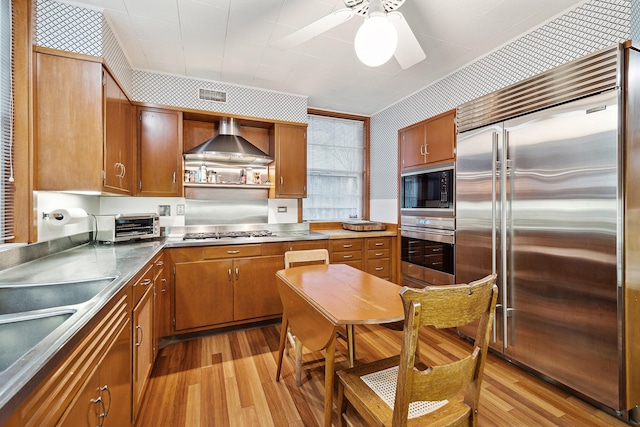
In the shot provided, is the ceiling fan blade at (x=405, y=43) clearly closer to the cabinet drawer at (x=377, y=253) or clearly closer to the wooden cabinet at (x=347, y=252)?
the wooden cabinet at (x=347, y=252)

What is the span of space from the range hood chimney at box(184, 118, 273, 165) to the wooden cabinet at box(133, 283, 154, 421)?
157 cm

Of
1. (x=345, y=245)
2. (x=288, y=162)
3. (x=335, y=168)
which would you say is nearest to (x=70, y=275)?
(x=288, y=162)

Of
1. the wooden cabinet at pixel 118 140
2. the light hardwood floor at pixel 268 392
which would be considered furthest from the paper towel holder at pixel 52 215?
the light hardwood floor at pixel 268 392

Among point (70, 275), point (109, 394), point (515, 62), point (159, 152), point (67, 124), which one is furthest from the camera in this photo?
point (159, 152)

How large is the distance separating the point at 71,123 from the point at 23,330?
1474 millimetres

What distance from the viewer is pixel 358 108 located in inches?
168

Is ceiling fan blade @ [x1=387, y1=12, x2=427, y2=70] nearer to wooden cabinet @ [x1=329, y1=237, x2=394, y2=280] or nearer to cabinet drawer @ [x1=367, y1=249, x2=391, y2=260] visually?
wooden cabinet @ [x1=329, y1=237, x2=394, y2=280]

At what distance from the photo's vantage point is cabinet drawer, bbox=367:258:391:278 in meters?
3.68

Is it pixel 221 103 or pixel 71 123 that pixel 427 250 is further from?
pixel 71 123

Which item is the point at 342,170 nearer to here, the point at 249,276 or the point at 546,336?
the point at 249,276

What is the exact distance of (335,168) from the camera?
14.5ft

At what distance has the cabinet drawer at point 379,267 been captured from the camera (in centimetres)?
368

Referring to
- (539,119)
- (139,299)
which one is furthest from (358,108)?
(139,299)

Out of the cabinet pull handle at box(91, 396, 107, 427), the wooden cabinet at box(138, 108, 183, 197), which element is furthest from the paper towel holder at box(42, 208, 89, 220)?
the cabinet pull handle at box(91, 396, 107, 427)
